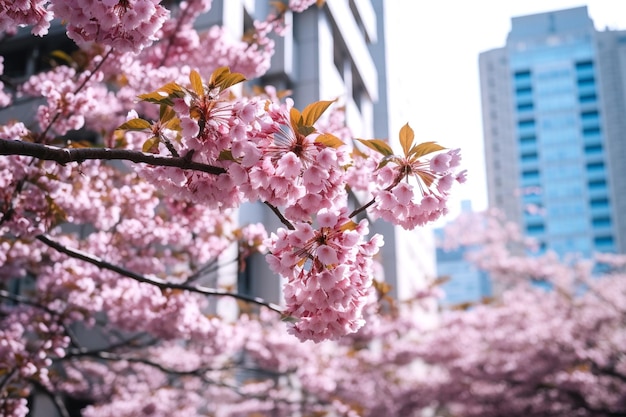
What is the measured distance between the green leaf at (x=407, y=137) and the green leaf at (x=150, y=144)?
0.89 meters

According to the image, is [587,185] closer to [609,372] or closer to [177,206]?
[609,372]

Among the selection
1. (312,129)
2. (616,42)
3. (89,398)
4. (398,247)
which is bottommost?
(89,398)

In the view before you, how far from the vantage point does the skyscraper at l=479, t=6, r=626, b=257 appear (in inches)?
2269

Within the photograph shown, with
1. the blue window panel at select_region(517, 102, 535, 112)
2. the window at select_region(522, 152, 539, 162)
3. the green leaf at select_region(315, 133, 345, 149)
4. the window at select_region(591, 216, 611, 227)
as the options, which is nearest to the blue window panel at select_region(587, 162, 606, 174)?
the window at select_region(591, 216, 611, 227)

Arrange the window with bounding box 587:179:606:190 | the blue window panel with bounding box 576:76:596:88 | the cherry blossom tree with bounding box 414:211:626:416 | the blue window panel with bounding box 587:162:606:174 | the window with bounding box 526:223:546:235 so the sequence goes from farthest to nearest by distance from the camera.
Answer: the blue window panel with bounding box 576:76:596:88 → the window with bounding box 526:223:546:235 → the blue window panel with bounding box 587:162:606:174 → the window with bounding box 587:179:606:190 → the cherry blossom tree with bounding box 414:211:626:416

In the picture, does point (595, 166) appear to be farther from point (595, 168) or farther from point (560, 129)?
point (560, 129)

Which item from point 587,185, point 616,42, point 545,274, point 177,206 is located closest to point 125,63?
point 177,206

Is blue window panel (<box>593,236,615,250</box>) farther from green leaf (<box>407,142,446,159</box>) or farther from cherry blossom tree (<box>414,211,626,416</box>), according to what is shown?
green leaf (<box>407,142,446,159</box>)

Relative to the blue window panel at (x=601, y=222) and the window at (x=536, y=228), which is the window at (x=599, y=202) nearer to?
the blue window panel at (x=601, y=222)

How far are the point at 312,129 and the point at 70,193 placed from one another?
8.58 ft

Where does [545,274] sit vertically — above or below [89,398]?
above

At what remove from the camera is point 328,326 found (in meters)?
2.26

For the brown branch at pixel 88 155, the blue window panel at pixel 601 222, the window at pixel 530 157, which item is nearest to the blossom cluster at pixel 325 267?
the brown branch at pixel 88 155

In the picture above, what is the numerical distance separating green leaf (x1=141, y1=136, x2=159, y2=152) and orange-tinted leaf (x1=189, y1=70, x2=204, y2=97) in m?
0.27
